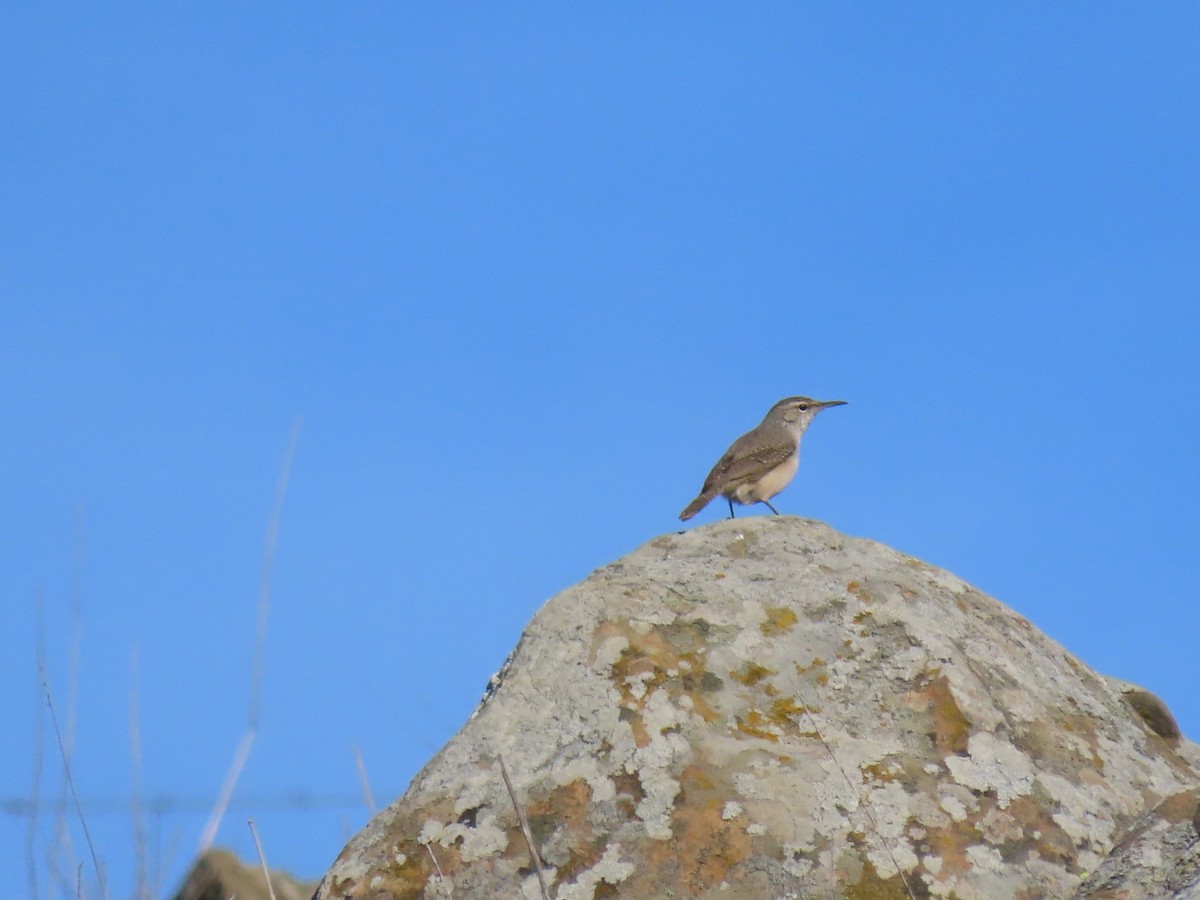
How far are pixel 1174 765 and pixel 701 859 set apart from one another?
1.94 metres

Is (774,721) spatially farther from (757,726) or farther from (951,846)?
(951,846)

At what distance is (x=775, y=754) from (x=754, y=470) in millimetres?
6562

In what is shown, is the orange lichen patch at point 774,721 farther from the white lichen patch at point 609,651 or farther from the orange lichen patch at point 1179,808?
the orange lichen patch at point 1179,808

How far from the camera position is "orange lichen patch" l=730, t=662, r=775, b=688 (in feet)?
14.8

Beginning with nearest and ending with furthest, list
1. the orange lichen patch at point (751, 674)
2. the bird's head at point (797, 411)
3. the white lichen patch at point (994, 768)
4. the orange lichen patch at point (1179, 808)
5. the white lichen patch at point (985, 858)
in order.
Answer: the orange lichen patch at point (1179, 808) → the white lichen patch at point (985, 858) → the white lichen patch at point (994, 768) → the orange lichen patch at point (751, 674) → the bird's head at point (797, 411)

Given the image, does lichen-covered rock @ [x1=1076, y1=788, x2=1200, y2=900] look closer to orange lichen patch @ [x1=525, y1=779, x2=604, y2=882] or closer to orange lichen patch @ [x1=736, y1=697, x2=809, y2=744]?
orange lichen patch @ [x1=736, y1=697, x2=809, y2=744]

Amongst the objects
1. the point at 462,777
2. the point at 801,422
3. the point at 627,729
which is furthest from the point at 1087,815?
the point at 801,422

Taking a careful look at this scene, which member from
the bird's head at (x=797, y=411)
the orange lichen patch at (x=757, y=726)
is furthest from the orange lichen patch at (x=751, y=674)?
the bird's head at (x=797, y=411)

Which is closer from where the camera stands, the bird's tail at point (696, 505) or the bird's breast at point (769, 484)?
the bird's tail at point (696, 505)

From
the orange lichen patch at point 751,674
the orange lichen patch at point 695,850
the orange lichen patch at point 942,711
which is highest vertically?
the orange lichen patch at point 751,674

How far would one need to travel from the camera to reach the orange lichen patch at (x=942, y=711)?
432cm

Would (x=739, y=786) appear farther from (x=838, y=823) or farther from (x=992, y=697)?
(x=992, y=697)

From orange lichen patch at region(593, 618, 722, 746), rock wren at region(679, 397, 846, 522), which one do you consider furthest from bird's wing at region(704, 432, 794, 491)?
orange lichen patch at region(593, 618, 722, 746)

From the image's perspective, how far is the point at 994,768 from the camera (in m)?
4.24
